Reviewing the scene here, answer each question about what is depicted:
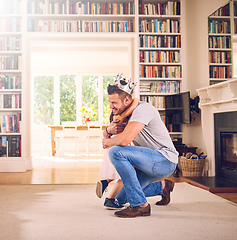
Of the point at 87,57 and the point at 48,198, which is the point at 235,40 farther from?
the point at 87,57

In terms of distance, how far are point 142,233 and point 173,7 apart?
4.69 m

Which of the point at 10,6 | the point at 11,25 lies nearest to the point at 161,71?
the point at 11,25

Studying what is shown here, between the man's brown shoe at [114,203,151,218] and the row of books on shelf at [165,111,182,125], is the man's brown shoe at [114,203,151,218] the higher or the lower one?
the lower one

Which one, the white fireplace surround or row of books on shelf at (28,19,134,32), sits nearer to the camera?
the white fireplace surround

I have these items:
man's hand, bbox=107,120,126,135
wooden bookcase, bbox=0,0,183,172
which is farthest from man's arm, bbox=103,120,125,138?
wooden bookcase, bbox=0,0,183,172

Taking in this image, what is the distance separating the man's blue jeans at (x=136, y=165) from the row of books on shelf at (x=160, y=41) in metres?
3.69

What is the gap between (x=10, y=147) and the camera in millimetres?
5547

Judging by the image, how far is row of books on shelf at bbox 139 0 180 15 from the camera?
19.0 feet

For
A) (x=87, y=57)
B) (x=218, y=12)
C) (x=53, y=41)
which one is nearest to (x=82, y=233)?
(x=218, y=12)

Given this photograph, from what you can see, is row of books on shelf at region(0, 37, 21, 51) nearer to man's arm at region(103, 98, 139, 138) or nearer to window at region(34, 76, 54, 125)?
man's arm at region(103, 98, 139, 138)

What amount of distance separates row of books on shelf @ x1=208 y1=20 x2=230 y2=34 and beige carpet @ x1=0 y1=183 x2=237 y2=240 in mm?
2098

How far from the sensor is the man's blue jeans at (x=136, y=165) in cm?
231

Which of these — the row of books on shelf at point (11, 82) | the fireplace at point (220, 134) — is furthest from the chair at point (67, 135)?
the fireplace at point (220, 134)

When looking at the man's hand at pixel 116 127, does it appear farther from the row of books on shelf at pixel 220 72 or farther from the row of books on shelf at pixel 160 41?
the row of books on shelf at pixel 160 41
